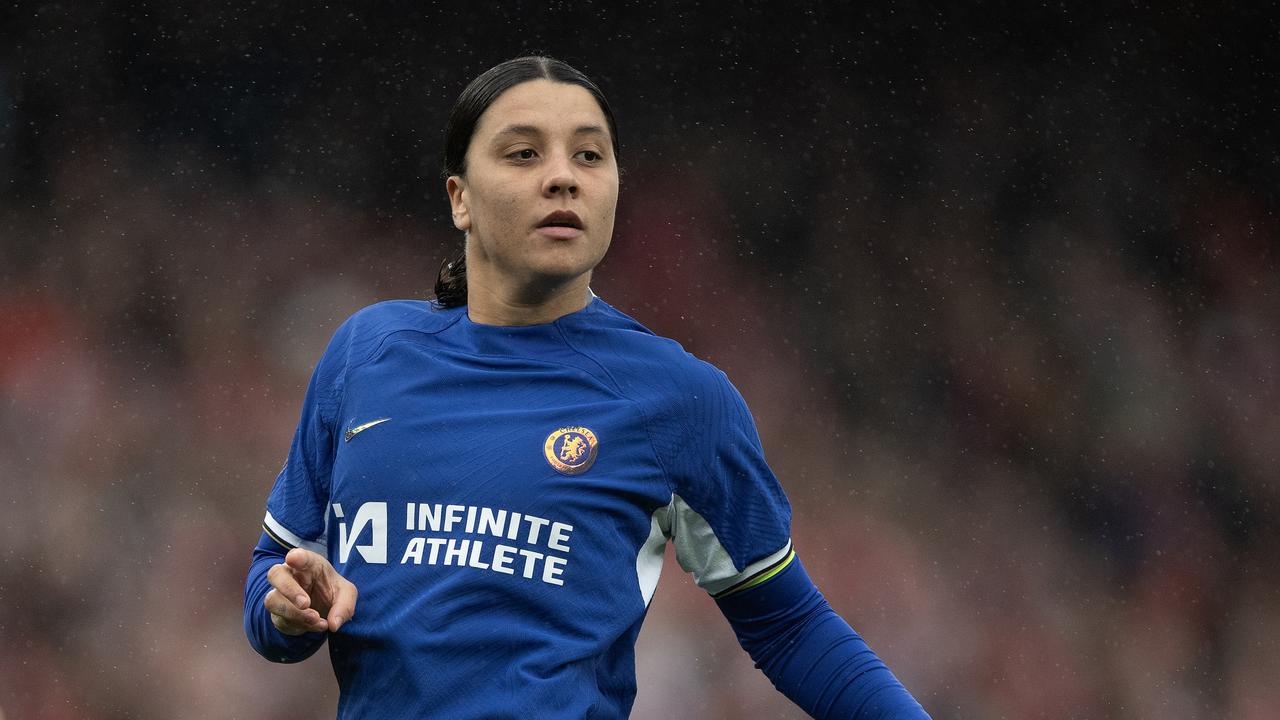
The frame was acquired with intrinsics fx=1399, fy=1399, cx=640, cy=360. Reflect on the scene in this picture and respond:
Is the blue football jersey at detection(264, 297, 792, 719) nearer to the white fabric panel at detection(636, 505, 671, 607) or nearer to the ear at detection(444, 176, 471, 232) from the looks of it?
the white fabric panel at detection(636, 505, 671, 607)

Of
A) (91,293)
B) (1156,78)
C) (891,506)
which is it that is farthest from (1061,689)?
(91,293)

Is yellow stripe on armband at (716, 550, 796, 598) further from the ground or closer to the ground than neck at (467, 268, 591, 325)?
closer to the ground

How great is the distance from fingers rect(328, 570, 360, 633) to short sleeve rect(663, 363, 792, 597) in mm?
411

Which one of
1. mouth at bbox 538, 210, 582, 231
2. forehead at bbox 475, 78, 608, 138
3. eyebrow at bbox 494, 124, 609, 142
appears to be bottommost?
mouth at bbox 538, 210, 582, 231

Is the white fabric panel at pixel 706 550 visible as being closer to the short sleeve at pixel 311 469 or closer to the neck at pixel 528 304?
the neck at pixel 528 304

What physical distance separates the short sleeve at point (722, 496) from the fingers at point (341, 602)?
0.41 meters

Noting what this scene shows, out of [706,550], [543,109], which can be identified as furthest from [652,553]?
[543,109]

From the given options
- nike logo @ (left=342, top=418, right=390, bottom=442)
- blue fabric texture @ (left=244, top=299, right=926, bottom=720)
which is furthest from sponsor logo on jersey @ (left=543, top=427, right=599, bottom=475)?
nike logo @ (left=342, top=418, right=390, bottom=442)

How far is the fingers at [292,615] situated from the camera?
4.83ft

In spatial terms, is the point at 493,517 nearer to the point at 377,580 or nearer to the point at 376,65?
the point at 377,580

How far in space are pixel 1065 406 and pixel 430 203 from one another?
11.8ft

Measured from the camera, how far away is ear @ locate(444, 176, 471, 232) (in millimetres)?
1850

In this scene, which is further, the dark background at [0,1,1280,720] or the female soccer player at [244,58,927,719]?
the dark background at [0,1,1280,720]

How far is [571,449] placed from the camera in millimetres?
1678
